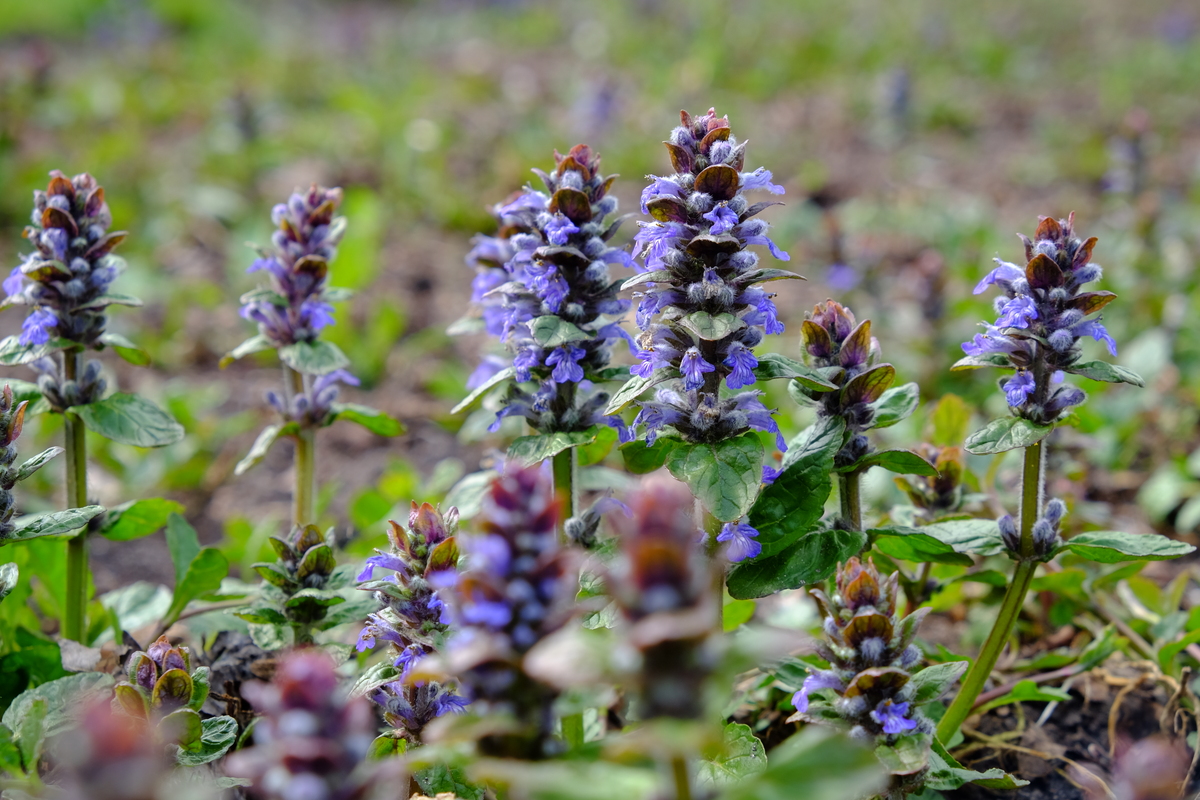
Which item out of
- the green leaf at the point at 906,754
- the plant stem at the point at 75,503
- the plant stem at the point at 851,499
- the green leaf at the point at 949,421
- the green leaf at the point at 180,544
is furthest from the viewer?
the green leaf at the point at 949,421

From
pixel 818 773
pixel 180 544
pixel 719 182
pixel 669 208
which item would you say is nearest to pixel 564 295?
pixel 669 208

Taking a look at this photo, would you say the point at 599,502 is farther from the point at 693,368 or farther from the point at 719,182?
the point at 719,182

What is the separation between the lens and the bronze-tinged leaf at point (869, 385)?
2.18 m

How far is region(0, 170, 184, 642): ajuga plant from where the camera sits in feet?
7.99

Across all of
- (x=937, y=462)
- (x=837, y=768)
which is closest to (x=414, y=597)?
(x=837, y=768)

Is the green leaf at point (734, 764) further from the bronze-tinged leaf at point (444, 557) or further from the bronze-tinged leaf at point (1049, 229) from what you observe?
the bronze-tinged leaf at point (1049, 229)

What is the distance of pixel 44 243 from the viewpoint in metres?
2.44

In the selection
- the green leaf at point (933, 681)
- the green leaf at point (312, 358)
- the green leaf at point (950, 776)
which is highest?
the green leaf at point (312, 358)

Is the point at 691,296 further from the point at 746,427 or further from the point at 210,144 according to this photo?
the point at 210,144

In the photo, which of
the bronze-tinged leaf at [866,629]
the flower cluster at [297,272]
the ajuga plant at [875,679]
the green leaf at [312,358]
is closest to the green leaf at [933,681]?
the ajuga plant at [875,679]

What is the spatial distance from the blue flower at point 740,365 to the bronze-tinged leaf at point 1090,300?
0.72 meters

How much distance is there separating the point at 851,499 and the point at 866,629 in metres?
0.45

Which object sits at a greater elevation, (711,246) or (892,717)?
(711,246)

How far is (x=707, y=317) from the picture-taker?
2.03 metres
